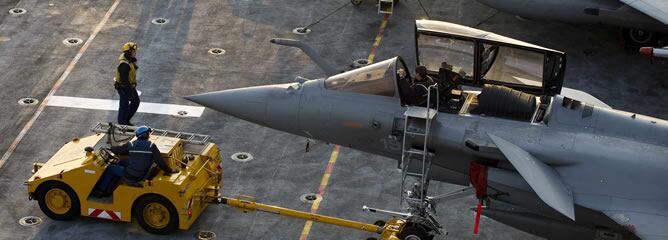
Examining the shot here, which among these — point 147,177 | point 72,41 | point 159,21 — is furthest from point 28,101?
point 147,177

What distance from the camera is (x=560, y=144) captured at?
16359 millimetres

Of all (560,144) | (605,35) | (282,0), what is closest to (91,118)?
(282,0)

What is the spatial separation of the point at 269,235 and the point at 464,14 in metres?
11.4

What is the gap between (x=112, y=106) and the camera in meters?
23.0

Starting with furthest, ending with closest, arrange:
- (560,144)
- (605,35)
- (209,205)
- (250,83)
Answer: (605,35) → (250,83) → (209,205) → (560,144)

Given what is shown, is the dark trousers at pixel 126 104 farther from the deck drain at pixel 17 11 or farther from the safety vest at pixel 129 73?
the deck drain at pixel 17 11

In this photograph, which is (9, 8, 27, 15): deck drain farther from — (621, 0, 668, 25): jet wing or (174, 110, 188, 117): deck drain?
(621, 0, 668, 25): jet wing

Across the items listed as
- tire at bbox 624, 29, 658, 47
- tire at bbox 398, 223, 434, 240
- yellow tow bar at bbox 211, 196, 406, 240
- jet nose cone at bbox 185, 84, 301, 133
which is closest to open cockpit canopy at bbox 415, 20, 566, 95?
jet nose cone at bbox 185, 84, 301, 133

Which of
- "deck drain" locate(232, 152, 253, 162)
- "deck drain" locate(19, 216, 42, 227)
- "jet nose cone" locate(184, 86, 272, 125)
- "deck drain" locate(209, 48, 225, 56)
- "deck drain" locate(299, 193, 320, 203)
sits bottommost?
"deck drain" locate(19, 216, 42, 227)

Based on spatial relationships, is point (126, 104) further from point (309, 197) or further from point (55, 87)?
point (309, 197)

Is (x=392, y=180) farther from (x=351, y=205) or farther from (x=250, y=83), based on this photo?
(x=250, y=83)

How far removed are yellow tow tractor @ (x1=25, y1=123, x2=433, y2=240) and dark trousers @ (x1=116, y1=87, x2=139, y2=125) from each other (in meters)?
2.87

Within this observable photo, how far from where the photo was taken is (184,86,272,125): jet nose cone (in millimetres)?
17609

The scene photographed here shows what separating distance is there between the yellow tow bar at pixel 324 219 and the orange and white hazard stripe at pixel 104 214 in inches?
62.9
